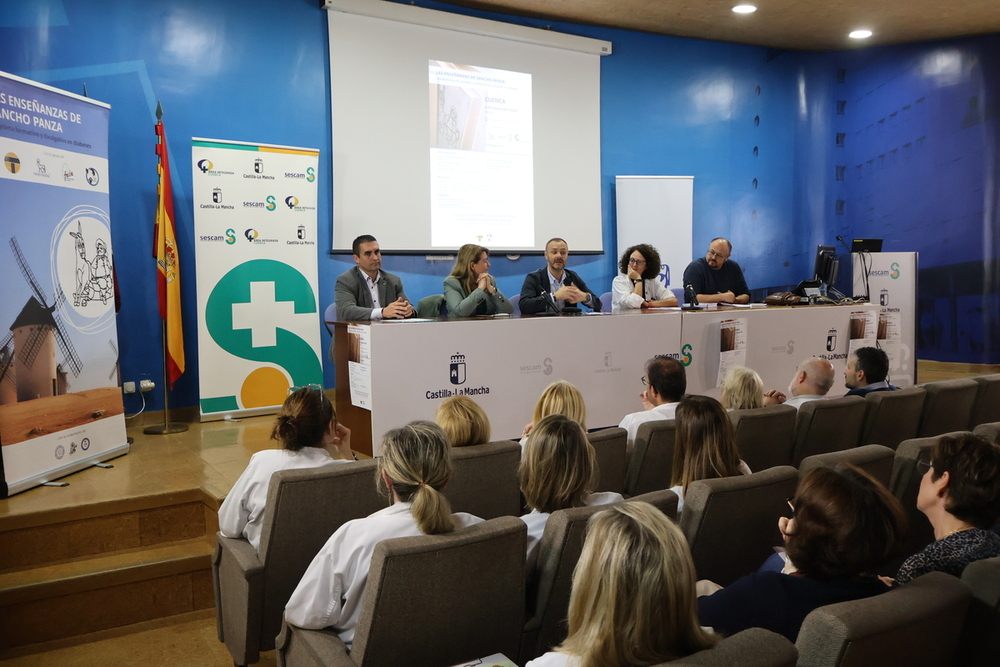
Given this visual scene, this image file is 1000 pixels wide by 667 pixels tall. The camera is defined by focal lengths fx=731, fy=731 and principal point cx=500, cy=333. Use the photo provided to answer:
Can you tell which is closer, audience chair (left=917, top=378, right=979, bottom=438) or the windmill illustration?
the windmill illustration

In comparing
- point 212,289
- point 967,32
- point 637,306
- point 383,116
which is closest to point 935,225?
point 967,32

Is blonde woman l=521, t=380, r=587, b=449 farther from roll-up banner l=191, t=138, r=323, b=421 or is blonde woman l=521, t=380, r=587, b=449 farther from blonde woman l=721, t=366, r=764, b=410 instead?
roll-up banner l=191, t=138, r=323, b=421

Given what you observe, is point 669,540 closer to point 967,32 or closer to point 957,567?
point 957,567

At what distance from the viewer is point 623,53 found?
7.66 meters

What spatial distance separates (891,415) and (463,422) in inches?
87.4

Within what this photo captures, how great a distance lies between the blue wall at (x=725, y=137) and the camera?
5426mm

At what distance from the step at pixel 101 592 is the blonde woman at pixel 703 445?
2.15 metres

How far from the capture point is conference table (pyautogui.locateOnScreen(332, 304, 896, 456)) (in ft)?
12.6

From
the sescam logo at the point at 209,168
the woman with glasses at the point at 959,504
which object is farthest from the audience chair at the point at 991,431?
the sescam logo at the point at 209,168

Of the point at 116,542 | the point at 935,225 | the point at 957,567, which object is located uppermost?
the point at 935,225

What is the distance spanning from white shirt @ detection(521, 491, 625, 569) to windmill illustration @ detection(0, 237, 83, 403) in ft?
9.31

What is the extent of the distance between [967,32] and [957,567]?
818cm

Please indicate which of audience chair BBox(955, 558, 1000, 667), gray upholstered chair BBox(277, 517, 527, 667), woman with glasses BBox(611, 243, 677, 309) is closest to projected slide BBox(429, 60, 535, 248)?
woman with glasses BBox(611, 243, 677, 309)

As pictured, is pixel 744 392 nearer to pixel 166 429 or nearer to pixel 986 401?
pixel 986 401
